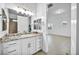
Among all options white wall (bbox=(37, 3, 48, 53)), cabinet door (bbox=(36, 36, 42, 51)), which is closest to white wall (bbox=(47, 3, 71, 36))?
white wall (bbox=(37, 3, 48, 53))

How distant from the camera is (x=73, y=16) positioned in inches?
50.7

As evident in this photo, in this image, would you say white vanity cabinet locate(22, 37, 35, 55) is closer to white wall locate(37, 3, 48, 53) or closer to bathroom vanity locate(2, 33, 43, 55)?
bathroom vanity locate(2, 33, 43, 55)

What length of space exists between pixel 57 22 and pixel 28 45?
1.88 ft

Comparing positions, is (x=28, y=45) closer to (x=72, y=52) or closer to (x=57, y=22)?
(x=57, y=22)

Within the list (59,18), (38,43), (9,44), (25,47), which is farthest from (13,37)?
(59,18)

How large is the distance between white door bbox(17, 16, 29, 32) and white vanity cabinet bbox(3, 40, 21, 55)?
193 millimetres

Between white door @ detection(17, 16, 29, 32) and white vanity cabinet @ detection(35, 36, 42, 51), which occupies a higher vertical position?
white door @ detection(17, 16, 29, 32)

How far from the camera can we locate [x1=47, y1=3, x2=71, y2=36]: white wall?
1.29 m

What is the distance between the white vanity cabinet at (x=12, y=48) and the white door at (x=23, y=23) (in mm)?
193

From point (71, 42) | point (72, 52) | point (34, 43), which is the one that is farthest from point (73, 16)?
point (34, 43)

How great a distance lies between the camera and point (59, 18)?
1310 millimetres

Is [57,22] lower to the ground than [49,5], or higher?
lower

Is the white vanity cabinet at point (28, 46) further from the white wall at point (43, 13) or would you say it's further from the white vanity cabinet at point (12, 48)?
the white wall at point (43, 13)

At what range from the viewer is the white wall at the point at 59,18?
129 cm
